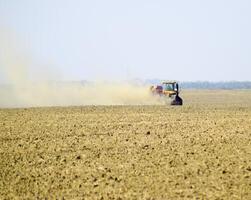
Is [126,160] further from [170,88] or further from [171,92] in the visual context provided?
[170,88]

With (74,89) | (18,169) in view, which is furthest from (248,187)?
(74,89)

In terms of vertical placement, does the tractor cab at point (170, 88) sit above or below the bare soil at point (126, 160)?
above

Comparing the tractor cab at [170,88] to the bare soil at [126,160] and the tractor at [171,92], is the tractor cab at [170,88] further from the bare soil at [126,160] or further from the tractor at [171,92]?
the bare soil at [126,160]

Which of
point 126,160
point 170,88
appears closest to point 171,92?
point 170,88

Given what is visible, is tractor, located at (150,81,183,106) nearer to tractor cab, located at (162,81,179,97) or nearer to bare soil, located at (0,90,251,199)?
tractor cab, located at (162,81,179,97)

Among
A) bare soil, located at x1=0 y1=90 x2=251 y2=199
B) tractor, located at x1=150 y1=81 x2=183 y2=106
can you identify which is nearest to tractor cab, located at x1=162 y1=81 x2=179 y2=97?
tractor, located at x1=150 y1=81 x2=183 y2=106

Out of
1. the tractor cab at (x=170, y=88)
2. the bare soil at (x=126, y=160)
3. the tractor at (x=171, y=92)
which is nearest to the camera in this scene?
the bare soil at (x=126, y=160)

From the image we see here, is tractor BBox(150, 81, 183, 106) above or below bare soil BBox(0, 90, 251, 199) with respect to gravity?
above

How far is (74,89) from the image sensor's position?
56219 millimetres

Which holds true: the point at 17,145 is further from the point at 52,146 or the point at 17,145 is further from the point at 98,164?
the point at 98,164

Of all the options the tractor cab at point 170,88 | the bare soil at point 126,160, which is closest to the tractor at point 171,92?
the tractor cab at point 170,88

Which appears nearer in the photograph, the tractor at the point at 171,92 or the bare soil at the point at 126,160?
the bare soil at the point at 126,160

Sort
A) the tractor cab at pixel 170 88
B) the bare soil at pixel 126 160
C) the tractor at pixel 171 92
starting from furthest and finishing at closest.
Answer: the tractor cab at pixel 170 88 < the tractor at pixel 171 92 < the bare soil at pixel 126 160

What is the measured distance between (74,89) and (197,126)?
33505 millimetres
